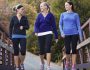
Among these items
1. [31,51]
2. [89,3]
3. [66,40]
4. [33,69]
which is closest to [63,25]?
[66,40]

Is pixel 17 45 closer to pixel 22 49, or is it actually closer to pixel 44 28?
pixel 22 49

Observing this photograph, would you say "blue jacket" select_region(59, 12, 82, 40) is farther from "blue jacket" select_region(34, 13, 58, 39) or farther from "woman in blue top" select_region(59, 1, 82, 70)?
"blue jacket" select_region(34, 13, 58, 39)

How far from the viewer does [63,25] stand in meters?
9.02

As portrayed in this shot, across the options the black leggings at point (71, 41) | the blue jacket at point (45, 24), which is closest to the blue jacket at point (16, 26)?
the blue jacket at point (45, 24)

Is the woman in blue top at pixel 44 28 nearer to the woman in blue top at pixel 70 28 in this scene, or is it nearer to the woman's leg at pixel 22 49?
the woman in blue top at pixel 70 28

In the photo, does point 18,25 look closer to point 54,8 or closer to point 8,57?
point 8,57

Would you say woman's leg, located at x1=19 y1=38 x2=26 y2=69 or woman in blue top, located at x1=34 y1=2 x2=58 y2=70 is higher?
woman in blue top, located at x1=34 y1=2 x2=58 y2=70

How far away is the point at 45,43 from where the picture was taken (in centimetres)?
874

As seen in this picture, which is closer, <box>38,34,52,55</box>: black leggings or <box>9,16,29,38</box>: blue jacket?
<box>38,34,52,55</box>: black leggings

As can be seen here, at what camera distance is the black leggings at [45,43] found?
863 centimetres

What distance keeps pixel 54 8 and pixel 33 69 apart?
25.4 ft

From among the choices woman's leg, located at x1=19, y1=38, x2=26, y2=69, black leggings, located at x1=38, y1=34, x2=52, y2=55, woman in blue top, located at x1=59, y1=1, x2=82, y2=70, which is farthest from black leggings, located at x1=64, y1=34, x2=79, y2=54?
woman's leg, located at x1=19, y1=38, x2=26, y2=69

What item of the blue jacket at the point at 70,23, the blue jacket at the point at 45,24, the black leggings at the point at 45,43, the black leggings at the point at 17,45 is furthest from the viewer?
the black leggings at the point at 17,45

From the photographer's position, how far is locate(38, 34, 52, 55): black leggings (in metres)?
8.63
